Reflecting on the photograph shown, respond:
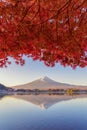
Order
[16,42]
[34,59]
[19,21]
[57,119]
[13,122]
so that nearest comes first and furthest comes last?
1. [19,21]
2. [16,42]
3. [34,59]
4. [13,122]
5. [57,119]

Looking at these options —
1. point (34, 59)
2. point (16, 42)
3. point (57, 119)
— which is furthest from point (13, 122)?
point (16, 42)

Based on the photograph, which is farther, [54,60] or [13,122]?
[13,122]

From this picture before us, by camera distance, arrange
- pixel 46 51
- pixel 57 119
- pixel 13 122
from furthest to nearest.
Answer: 1. pixel 57 119
2. pixel 13 122
3. pixel 46 51

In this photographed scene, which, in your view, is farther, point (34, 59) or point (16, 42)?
point (34, 59)

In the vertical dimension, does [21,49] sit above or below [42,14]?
below

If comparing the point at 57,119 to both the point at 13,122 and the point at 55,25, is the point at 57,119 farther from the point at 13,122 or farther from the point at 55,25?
the point at 55,25

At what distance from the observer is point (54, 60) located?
538 inches

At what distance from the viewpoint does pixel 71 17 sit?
38.6ft

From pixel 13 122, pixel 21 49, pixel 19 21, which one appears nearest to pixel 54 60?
pixel 21 49

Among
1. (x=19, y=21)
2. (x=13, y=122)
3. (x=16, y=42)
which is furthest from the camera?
(x=13, y=122)

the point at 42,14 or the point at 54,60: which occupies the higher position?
the point at 42,14

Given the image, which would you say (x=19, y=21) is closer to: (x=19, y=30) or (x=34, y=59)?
(x=19, y=30)

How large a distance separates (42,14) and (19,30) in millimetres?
941

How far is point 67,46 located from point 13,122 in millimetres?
31396
